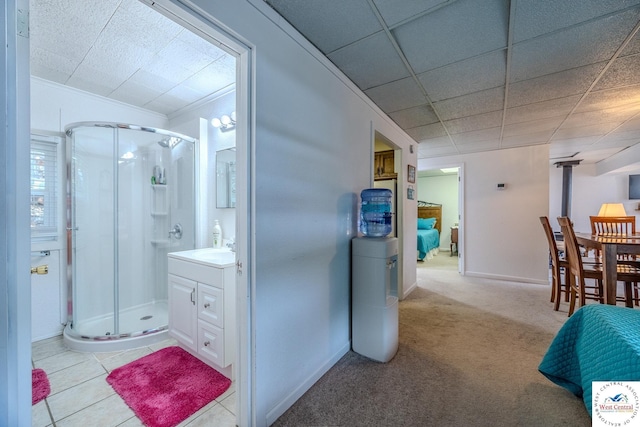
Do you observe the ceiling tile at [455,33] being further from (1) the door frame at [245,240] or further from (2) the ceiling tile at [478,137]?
(2) the ceiling tile at [478,137]

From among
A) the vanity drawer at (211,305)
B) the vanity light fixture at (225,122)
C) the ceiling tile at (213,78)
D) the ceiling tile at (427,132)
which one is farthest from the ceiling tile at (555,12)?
the vanity drawer at (211,305)

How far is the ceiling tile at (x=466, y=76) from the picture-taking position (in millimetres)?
1931

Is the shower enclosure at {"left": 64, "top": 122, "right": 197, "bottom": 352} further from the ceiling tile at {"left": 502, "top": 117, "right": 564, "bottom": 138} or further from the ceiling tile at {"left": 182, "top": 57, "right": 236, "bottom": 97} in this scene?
the ceiling tile at {"left": 502, "top": 117, "right": 564, "bottom": 138}

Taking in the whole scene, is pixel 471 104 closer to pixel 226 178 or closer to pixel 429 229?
pixel 226 178

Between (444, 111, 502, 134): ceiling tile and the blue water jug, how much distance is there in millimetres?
1620

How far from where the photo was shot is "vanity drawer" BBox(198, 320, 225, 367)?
1799 millimetres

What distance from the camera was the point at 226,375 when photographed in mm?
1871

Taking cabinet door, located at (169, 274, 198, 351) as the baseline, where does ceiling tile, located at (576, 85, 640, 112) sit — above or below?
above

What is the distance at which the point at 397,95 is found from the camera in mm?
2486

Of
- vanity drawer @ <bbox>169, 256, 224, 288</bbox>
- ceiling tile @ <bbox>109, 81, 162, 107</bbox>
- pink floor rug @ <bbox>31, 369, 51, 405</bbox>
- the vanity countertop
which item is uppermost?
ceiling tile @ <bbox>109, 81, 162, 107</bbox>

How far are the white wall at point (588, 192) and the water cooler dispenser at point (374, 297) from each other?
Answer: 706cm

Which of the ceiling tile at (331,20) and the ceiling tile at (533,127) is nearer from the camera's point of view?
the ceiling tile at (331,20)

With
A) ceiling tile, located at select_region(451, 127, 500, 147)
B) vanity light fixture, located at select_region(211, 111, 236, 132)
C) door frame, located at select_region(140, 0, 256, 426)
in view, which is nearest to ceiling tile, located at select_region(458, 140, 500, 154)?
ceiling tile, located at select_region(451, 127, 500, 147)

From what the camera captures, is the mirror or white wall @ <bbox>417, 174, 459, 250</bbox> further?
white wall @ <bbox>417, 174, 459, 250</bbox>
